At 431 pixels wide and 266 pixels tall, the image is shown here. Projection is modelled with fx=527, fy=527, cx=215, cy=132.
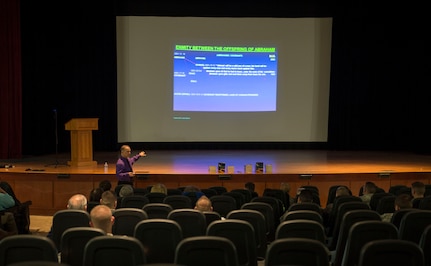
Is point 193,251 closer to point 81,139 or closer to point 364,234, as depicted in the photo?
point 364,234

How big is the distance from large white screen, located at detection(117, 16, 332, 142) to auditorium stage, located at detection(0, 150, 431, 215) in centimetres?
167

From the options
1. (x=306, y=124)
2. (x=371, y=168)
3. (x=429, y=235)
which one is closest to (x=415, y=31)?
(x=306, y=124)

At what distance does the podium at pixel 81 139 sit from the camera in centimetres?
1271

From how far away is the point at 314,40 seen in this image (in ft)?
54.2

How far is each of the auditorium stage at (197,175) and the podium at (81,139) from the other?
0.96 feet

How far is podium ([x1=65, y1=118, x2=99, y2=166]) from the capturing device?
41.7 feet

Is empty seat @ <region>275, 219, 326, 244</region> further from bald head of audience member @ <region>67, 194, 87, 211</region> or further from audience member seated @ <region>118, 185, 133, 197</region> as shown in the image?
audience member seated @ <region>118, 185, 133, 197</region>

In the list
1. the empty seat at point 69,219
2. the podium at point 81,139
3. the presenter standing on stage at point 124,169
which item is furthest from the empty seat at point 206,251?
the podium at point 81,139

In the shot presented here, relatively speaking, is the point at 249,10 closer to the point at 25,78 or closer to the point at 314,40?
the point at 314,40

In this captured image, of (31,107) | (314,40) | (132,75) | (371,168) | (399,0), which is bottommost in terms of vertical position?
(371,168)

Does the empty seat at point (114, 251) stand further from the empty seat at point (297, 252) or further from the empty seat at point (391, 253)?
the empty seat at point (391, 253)

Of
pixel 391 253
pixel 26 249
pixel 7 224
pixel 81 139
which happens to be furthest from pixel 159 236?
pixel 81 139

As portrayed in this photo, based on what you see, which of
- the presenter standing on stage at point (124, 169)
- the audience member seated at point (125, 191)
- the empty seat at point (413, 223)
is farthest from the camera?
the presenter standing on stage at point (124, 169)

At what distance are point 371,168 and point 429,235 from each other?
8713mm
